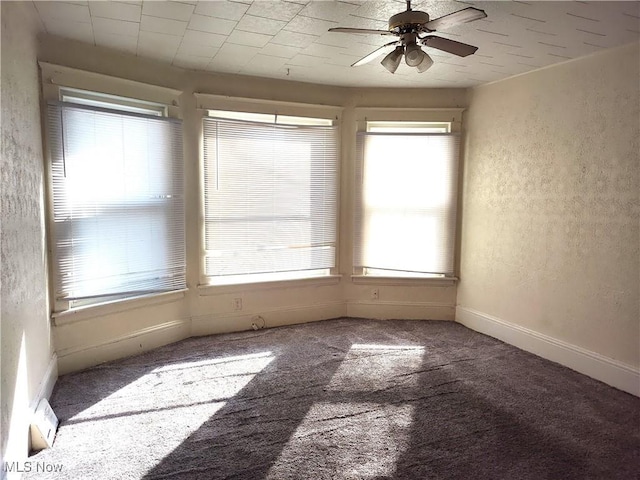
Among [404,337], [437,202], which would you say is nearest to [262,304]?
[404,337]

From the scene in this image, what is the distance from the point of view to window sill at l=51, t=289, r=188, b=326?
119 inches

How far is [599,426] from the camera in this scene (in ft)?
8.07

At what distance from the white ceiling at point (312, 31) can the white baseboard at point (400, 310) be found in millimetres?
2260

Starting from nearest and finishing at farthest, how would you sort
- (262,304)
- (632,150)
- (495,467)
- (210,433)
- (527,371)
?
1. (495,467)
2. (210,433)
3. (632,150)
4. (527,371)
5. (262,304)

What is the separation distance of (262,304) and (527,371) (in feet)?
7.73

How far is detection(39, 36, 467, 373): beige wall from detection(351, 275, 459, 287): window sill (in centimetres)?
2

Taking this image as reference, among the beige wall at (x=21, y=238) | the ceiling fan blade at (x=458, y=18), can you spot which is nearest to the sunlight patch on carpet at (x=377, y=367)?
the beige wall at (x=21, y=238)

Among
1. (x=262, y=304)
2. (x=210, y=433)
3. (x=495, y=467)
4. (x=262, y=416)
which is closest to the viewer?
(x=495, y=467)

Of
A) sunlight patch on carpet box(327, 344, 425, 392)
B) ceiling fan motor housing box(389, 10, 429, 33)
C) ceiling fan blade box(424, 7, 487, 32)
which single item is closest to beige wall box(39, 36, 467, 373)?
sunlight patch on carpet box(327, 344, 425, 392)

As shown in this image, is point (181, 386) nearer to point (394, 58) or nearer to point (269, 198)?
point (269, 198)

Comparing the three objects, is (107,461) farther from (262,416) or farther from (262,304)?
(262,304)

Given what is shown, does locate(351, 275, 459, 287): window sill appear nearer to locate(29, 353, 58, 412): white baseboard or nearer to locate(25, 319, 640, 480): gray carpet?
locate(25, 319, 640, 480): gray carpet

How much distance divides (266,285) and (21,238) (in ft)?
7.35

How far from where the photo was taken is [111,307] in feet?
10.8
